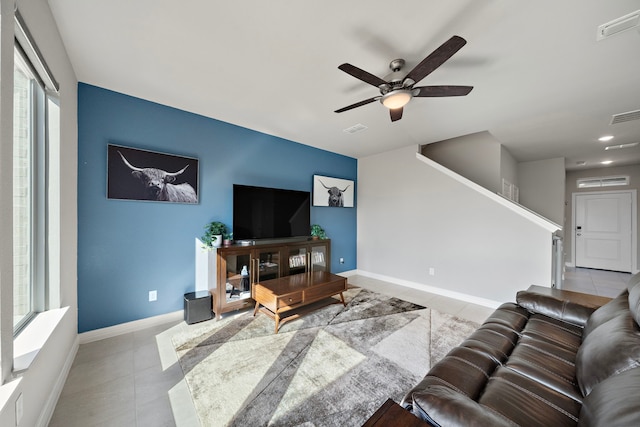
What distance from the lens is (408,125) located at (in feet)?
11.0

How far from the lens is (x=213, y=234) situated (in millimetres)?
3010

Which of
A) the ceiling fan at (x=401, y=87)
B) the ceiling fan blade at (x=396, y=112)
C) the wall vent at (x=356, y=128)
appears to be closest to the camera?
the ceiling fan at (x=401, y=87)

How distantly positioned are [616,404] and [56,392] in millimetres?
2875

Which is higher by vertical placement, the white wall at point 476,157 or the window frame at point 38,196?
the white wall at point 476,157

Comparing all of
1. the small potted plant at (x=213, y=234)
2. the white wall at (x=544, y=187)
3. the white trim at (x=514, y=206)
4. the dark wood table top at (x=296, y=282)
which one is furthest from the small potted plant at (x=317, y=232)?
the white wall at (x=544, y=187)

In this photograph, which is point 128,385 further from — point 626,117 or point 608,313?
point 626,117

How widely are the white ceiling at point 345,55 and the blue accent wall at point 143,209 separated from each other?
0.74ft

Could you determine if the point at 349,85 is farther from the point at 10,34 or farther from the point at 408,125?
the point at 10,34

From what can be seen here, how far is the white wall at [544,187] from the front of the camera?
5.02m

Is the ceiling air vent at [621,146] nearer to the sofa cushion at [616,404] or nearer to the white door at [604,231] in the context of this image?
the white door at [604,231]

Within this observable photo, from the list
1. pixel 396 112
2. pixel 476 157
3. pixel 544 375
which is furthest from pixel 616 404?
pixel 476 157

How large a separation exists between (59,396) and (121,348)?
1.95 ft

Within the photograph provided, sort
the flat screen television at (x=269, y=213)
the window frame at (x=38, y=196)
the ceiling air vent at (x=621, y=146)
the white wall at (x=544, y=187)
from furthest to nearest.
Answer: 1. the white wall at (x=544, y=187)
2. the ceiling air vent at (x=621, y=146)
3. the flat screen television at (x=269, y=213)
4. the window frame at (x=38, y=196)

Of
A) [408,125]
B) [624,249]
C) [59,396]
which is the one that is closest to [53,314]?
[59,396]
